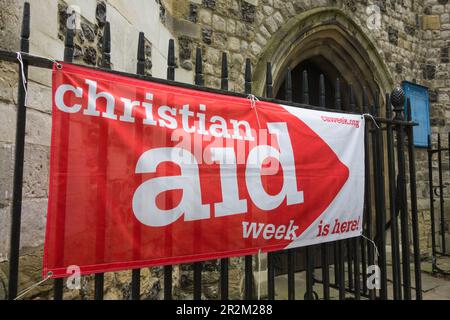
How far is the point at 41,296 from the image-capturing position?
1.63 m

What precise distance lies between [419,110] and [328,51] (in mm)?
2080

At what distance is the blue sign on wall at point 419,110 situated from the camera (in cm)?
575

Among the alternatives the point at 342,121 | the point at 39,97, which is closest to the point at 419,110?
the point at 342,121

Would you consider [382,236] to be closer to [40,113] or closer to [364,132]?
[364,132]

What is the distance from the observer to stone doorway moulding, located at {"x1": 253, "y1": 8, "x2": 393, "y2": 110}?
4.10m

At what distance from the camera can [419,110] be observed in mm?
5859

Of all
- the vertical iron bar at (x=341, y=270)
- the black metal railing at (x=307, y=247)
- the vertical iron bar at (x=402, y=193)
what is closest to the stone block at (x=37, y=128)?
the black metal railing at (x=307, y=247)

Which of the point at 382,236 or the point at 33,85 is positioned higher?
the point at 33,85

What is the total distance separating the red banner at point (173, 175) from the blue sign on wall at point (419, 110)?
15.1 ft

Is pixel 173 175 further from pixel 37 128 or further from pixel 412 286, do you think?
pixel 412 286

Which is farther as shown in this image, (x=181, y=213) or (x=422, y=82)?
(x=422, y=82)

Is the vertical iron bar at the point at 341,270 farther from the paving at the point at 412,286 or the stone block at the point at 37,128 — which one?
the stone block at the point at 37,128
